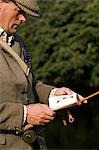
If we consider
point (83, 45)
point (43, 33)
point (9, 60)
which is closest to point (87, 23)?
point (83, 45)

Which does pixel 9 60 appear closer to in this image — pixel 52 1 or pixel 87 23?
pixel 87 23

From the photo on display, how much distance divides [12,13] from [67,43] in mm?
5132

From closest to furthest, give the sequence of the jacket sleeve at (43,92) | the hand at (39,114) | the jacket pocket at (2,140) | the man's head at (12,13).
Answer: the hand at (39,114), the jacket pocket at (2,140), the man's head at (12,13), the jacket sleeve at (43,92)

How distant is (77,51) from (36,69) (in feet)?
2.82

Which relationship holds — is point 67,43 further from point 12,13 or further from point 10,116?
point 10,116

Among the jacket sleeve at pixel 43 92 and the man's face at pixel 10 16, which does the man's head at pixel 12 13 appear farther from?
the jacket sleeve at pixel 43 92

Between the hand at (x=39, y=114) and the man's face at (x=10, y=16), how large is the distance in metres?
0.53

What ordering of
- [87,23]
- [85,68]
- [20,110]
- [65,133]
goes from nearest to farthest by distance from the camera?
1. [20,110]
2. [87,23]
3. [85,68]
4. [65,133]

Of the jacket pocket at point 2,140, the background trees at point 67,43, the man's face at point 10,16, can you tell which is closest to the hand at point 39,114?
the jacket pocket at point 2,140

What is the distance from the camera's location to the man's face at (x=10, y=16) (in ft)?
12.3

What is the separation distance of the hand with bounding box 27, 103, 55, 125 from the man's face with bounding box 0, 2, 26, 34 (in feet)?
1.74

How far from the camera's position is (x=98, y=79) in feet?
28.7

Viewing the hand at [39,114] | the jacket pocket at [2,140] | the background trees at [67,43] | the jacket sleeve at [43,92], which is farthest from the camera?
the background trees at [67,43]

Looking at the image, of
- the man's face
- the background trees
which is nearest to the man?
the man's face
